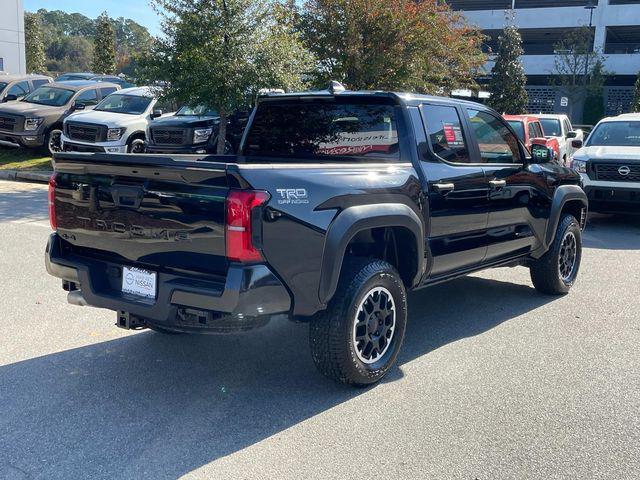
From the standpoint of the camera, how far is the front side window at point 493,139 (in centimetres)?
602

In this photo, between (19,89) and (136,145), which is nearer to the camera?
(136,145)

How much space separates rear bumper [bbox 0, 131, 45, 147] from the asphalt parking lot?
11035 millimetres

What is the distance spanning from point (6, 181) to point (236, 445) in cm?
1323

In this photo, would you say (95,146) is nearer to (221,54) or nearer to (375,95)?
(221,54)

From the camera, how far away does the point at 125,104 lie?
644 inches

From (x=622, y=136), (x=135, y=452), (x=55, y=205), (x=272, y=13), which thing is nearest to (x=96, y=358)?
(x=55, y=205)

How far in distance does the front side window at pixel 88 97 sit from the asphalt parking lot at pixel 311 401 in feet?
40.7

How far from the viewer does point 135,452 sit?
146 inches

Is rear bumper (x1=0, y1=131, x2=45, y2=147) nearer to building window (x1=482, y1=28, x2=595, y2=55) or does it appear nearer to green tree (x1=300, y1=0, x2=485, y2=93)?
green tree (x1=300, y1=0, x2=485, y2=93)

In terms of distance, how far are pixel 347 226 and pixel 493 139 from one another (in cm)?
252

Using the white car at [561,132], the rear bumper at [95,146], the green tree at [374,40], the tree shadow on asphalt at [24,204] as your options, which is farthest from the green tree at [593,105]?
the tree shadow on asphalt at [24,204]

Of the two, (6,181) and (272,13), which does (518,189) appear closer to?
(272,13)

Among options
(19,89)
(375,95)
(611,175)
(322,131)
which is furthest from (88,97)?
(375,95)

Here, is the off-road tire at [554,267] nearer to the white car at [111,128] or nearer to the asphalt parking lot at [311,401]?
the asphalt parking lot at [311,401]
